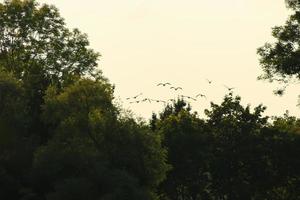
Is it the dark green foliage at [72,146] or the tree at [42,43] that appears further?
the tree at [42,43]

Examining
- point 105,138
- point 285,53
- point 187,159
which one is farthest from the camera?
point 187,159

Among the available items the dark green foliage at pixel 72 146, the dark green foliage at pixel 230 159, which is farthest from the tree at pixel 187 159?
the dark green foliage at pixel 72 146

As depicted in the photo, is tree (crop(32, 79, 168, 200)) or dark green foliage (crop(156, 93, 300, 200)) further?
dark green foliage (crop(156, 93, 300, 200))

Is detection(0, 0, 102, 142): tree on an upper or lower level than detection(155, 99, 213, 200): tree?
upper

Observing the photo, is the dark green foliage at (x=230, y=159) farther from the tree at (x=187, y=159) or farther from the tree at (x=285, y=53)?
the tree at (x=285, y=53)

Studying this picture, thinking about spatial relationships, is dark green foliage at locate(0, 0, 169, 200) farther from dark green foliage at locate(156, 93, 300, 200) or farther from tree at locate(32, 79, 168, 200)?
dark green foliage at locate(156, 93, 300, 200)

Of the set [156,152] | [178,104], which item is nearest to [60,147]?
[156,152]

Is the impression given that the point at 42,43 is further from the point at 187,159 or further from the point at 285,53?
the point at 285,53

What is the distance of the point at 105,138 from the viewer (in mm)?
38125

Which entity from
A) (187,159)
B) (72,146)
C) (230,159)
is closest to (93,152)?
(72,146)

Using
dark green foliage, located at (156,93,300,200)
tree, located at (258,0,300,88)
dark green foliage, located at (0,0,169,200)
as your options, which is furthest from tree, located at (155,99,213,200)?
tree, located at (258,0,300,88)

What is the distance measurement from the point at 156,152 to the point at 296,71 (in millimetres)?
15809

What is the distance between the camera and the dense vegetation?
3659 centimetres

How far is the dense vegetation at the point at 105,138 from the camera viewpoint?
36.6 metres
